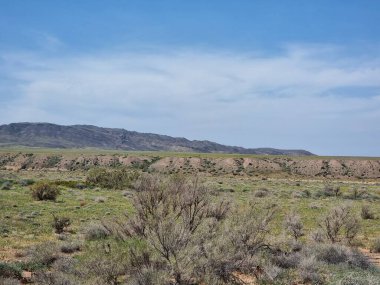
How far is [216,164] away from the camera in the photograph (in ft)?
364

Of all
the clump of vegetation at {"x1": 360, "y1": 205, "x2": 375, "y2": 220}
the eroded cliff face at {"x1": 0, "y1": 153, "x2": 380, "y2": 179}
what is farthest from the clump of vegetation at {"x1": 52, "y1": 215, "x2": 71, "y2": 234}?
the eroded cliff face at {"x1": 0, "y1": 153, "x2": 380, "y2": 179}

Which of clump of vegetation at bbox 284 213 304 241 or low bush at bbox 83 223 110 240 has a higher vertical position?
clump of vegetation at bbox 284 213 304 241

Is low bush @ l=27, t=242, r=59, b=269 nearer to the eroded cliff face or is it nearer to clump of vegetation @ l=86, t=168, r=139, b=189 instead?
clump of vegetation @ l=86, t=168, r=139, b=189

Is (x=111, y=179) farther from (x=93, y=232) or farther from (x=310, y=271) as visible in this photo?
(x=310, y=271)

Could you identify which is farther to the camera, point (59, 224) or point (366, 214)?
point (366, 214)

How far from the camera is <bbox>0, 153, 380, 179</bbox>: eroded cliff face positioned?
332 ft

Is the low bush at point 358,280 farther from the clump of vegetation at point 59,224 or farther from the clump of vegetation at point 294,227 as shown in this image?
the clump of vegetation at point 59,224

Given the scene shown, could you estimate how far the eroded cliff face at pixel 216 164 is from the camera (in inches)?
3989

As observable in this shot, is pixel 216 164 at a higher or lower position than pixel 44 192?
higher

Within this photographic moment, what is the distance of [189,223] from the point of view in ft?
48.3

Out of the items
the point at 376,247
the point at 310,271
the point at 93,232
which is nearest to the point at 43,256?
the point at 93,232

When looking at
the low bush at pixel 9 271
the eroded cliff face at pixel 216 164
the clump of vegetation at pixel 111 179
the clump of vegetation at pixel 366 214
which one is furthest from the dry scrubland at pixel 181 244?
the eroded cliff face at pixel 216 164

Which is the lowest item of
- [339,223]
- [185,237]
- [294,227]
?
[294,227]

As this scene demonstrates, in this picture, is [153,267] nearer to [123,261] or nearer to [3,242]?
[123,261]
